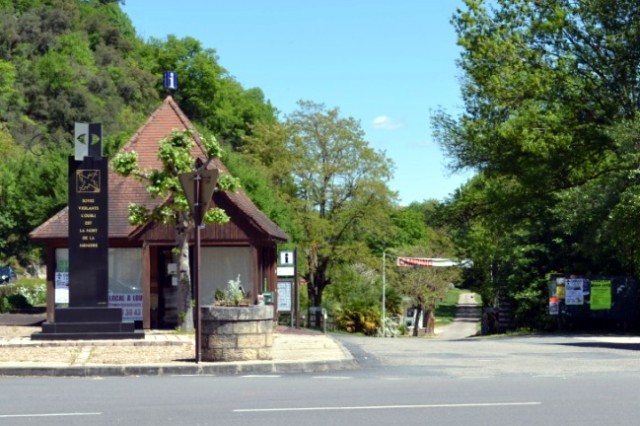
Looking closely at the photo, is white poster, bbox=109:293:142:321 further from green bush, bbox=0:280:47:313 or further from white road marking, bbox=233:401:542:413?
white road marking, bbox=233:401:542:413

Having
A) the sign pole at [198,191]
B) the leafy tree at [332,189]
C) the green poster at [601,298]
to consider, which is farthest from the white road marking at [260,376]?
the leafy tree at [332,189]

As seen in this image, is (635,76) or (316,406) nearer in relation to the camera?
(316,406)

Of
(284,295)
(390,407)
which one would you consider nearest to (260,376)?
(390,407)

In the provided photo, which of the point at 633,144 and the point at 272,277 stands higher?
the point at 633,144

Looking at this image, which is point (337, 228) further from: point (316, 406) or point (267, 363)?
point (316, 406)

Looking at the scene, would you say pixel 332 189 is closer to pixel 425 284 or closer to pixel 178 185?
pixel 425 284

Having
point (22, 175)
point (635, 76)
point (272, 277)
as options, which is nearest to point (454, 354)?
point (272, 277)

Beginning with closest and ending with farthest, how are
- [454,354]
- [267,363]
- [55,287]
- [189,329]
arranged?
[267,363] < [454,354] < [189,329] < [55,287]

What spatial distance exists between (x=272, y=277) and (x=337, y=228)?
19.5m

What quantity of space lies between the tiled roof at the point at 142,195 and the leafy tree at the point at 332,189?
20.2 meters

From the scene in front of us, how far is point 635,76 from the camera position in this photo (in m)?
35.9

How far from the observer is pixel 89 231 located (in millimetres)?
24672

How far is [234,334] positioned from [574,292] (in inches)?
748

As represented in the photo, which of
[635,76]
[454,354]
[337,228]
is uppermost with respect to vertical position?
[635,76]
